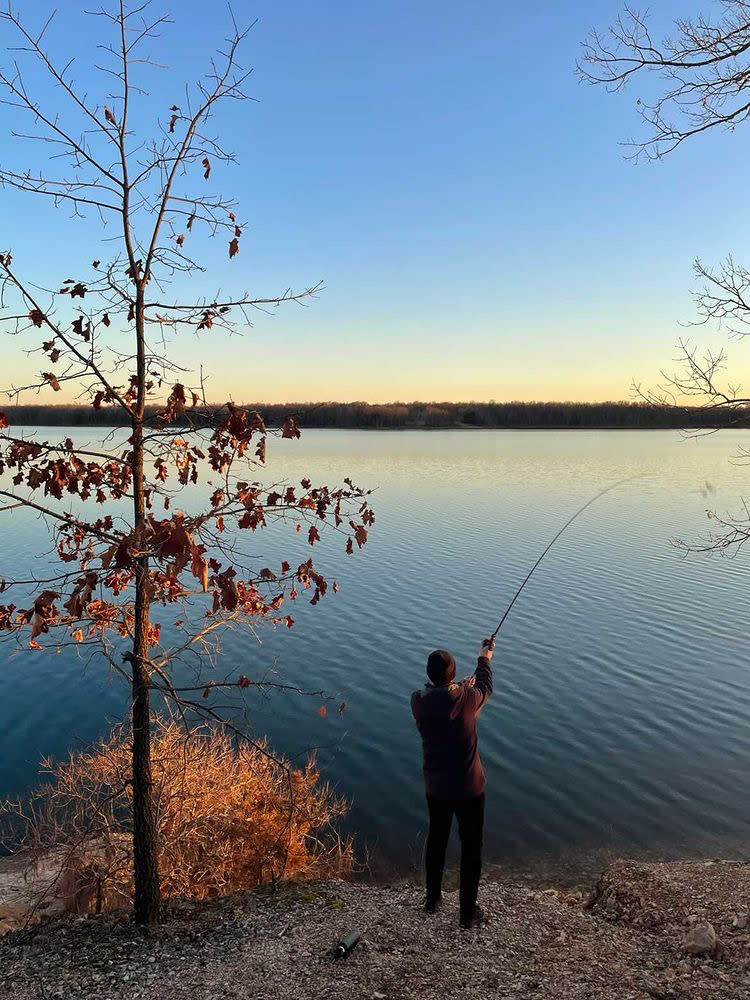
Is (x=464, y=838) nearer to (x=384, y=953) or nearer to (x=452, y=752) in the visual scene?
(x=452, y=752)

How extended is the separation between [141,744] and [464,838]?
2.85 meters

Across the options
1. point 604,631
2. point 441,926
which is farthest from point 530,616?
point 441,926

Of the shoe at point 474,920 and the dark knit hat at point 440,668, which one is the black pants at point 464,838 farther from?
the dark knit hat at point 440,668

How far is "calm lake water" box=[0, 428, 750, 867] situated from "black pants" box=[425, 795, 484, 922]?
145 inches

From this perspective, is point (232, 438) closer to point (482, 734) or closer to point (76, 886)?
point (76, 886)

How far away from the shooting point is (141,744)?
6.51 meters

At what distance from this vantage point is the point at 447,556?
26469 mm

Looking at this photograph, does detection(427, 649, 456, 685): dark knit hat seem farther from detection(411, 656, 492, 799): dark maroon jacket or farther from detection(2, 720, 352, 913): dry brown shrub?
detection(2, 720, 352, 913): dry brown shrub

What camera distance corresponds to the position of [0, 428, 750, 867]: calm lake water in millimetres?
11249

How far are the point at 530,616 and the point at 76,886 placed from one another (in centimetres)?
1431

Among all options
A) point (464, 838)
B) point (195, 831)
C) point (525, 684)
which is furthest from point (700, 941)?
point (525, 684)

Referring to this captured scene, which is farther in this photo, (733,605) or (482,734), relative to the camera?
(733,605)

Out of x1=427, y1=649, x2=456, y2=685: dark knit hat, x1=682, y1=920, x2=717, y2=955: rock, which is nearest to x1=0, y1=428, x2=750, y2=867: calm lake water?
x1=682, y1=920, x2=717, y2=955: rock

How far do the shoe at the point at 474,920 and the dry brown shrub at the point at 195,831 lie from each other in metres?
2.01
